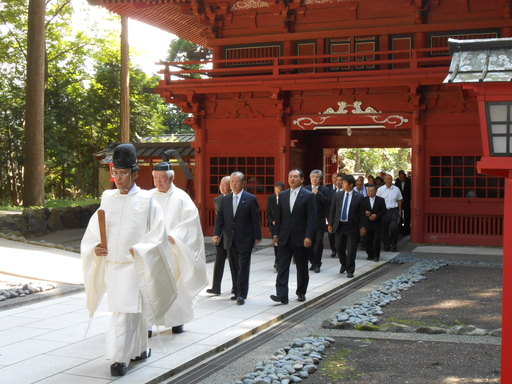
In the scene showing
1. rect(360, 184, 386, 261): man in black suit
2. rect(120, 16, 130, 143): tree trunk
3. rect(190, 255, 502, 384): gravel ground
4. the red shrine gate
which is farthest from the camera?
rect(120, 16, 130, 143): tree trunk

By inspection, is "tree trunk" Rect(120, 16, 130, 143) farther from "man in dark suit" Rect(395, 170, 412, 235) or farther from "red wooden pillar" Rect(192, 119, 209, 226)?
"man in dark suit" Rect(395, 170, 412, 235)

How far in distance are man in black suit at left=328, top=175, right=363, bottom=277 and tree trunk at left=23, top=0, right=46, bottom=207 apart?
430 inches

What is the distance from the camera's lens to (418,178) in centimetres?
Answer: 1747

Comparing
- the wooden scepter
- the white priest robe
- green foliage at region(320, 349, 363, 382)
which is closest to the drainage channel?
the white priest robe

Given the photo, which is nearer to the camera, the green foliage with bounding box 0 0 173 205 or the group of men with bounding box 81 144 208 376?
the group of men with bounding box 81 144 208 376

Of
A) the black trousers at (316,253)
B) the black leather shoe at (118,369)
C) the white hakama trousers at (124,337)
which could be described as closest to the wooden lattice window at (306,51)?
the black trousers at (316,253)

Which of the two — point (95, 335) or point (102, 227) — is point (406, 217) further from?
point (102, 227)

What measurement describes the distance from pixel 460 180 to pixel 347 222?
6142 millimetres

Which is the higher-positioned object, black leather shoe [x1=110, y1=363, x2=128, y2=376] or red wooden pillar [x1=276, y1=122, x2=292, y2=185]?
red wooden pillar [x1=276, y1=122, x2=292, y2=185]

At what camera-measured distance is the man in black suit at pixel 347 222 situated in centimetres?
1209

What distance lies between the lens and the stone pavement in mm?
5922

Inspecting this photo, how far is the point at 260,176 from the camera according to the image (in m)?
19.1

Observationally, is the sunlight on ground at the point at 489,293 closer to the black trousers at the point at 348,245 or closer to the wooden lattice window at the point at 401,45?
the black trousers at the point at 348,245

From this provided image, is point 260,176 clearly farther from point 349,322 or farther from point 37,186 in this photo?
point 349,322
